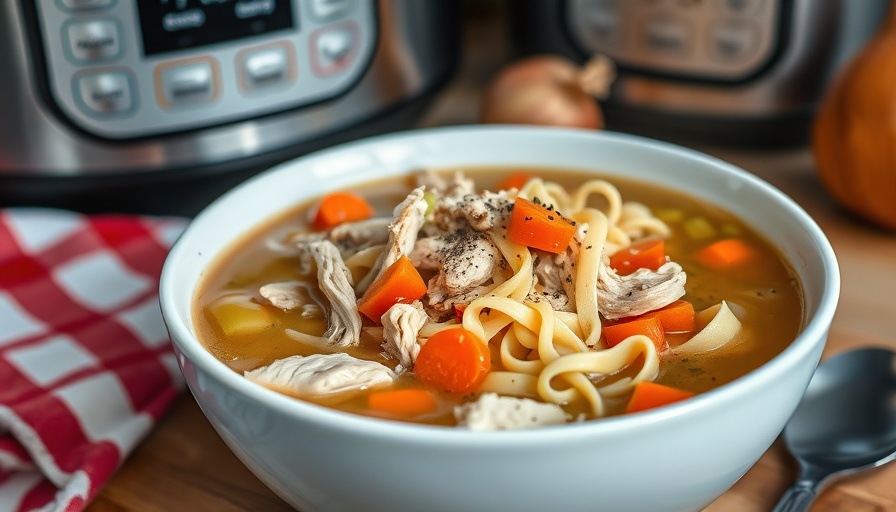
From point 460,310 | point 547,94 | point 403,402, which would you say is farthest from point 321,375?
point 547,94

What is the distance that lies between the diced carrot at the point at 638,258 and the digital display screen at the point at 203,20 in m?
0.94

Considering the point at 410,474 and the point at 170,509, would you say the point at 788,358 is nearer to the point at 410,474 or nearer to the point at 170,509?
the point at 410,474

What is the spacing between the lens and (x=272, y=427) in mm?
1175

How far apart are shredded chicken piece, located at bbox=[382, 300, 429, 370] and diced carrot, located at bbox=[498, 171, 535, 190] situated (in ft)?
A: 1.87

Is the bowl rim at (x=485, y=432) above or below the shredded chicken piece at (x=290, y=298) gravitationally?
above

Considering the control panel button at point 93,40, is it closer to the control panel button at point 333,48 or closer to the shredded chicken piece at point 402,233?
the control panel button at point 333,48

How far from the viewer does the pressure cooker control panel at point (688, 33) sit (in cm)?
233

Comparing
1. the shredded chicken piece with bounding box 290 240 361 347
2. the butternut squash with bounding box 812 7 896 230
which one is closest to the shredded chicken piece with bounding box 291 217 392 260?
the shredded chicken piece with bounding box 290 240 361 347

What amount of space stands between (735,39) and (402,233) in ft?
4.03

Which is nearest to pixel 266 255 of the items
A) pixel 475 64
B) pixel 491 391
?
pixel 491 391

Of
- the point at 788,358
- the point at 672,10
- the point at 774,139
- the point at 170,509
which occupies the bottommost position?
the point at 170,509

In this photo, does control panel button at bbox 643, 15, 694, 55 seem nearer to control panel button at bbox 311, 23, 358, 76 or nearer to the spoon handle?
control panel button at bbox 311, 23, 358, 76

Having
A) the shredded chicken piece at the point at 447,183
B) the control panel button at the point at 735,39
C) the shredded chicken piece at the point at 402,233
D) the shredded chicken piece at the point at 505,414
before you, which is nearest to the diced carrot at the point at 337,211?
the shredded chicken piece at the point at 447,183

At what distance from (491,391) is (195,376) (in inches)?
16.6
